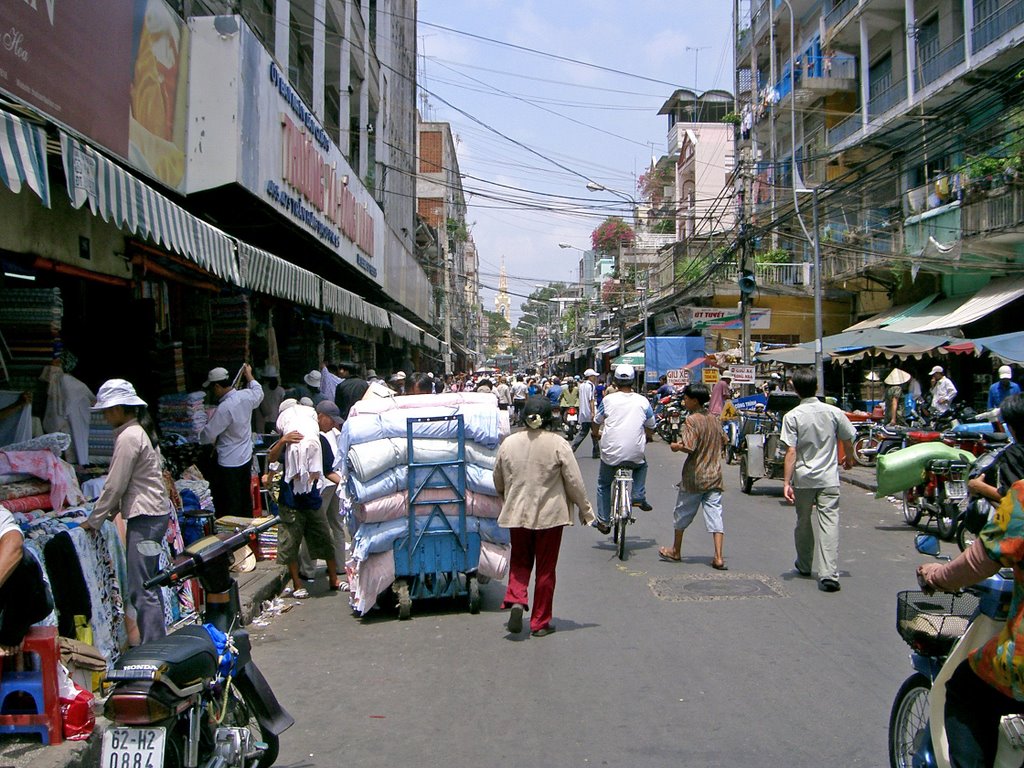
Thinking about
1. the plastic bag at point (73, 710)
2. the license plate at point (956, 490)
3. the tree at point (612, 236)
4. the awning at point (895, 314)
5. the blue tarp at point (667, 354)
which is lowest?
the plastic bag at point (73, 710)

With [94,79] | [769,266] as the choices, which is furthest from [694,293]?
[94,79]

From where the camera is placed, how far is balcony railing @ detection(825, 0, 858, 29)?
2833 centimetres

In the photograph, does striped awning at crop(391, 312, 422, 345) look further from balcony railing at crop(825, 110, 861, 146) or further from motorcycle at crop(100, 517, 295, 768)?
motorcycle at crop(100, 517, 295, 768)

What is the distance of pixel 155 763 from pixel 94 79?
5.60m

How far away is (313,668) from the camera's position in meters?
5.88

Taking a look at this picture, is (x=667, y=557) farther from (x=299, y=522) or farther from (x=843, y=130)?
(x=843, y=130)

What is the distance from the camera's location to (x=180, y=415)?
28.5ft

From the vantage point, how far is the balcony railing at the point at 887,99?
84.1 ft

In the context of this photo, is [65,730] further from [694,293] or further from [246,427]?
[694,293]

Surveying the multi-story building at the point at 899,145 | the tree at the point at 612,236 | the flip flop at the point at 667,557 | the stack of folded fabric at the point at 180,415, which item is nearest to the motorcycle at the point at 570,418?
the multi-story building at the point at 899,145

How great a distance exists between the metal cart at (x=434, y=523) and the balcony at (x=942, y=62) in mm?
20712

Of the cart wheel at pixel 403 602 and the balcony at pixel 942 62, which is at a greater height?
the balcony at pixel 942 62

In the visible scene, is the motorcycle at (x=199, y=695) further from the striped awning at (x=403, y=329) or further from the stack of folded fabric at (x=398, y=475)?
the striped awning at (x=403, y=329)

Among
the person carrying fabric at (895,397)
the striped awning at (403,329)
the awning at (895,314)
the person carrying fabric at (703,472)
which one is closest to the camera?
the person carrying fabric at (703,472)
